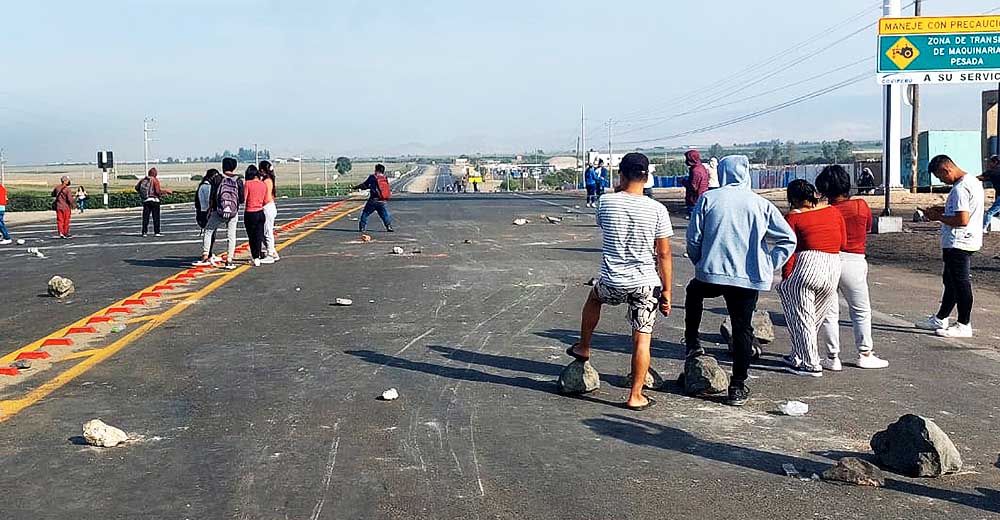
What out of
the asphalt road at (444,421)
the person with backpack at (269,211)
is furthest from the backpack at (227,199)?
the asphalt road at (444,421)

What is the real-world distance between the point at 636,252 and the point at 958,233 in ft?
14.6

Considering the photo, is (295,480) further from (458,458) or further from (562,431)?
(562,431)

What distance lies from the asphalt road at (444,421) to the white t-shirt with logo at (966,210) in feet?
3.20

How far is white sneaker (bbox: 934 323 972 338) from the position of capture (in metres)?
10.2

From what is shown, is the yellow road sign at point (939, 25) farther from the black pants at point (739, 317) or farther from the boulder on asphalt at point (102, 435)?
the boulder on asphalt at point (102, 435)

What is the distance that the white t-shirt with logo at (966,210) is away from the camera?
32.3ft

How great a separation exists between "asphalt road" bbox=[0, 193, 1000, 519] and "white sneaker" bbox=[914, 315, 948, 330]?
12.4 inches

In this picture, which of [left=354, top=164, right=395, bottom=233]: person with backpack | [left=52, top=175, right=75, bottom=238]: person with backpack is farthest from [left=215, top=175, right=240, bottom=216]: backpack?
[left=52, top=175, right=75, bottom=238]: person with backpack

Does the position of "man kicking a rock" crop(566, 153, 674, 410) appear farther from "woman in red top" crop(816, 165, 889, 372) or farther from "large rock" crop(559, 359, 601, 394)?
"woman in red top" crop(816, 165, 889, 372)

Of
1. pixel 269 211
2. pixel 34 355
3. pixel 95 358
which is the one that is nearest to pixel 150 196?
pixel 269 211

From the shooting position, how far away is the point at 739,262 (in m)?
7.43

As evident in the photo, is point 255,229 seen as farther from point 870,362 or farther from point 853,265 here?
point 870,362

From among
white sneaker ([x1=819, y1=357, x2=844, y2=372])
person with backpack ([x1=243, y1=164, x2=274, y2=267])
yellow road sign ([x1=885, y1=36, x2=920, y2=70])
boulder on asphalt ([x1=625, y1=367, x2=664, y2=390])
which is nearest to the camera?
boulder on asphalt ([x1=625, y1=367, x2=664, y2=390])

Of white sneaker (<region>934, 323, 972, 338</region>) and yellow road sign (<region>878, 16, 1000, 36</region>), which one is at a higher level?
yellow road sign (<region>878, 16, 1000, 36</region>)
